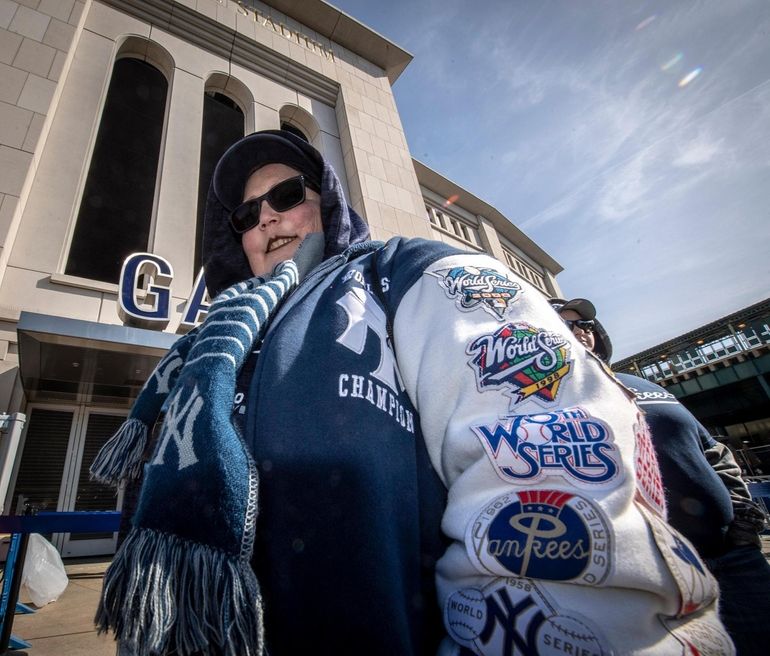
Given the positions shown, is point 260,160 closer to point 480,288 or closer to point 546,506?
point 480,288

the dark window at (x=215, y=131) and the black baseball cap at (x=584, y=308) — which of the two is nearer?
the black baseball cap at (x=584, y=308)

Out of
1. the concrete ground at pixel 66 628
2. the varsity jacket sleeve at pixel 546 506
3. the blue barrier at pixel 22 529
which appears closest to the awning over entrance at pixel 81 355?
the blue barrier at pixel 22 529

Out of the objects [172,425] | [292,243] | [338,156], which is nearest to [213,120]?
[338,156]

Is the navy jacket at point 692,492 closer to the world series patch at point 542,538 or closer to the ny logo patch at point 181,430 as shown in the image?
the world series patch at point 542,538

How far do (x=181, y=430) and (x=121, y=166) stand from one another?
25.0 ft

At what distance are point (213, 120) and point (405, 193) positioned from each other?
4.33 meters

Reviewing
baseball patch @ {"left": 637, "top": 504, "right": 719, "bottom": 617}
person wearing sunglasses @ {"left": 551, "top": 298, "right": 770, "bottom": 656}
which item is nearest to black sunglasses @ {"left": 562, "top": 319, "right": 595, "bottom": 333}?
person wearing sunglasses @ {"left": 551, "top": 298, "right": 770, "bottom": 656}

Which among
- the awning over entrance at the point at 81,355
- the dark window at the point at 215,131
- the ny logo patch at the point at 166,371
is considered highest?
the dark window at the point at 215,131

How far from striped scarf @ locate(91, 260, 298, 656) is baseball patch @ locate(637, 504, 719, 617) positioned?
2.08 feet

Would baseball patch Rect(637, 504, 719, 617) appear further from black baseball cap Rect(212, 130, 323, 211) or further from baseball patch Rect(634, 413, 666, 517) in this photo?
black baseball cap Rect(212, 130, 323, 211)

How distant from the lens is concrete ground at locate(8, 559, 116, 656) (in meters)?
2.36

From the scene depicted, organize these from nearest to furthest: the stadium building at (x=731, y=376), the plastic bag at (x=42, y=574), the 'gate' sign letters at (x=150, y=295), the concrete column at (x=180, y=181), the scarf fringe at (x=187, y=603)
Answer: the scarf fringe at (x=187, y=603), the plastic bag at (x=42, y=574), the 'gate' sign letters at (x=150, y=295), the concrete column at (x=180, y=181), the stadium building at (x=731, y=376)

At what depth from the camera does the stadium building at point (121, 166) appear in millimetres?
4609

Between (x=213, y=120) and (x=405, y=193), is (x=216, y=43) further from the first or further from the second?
(x=405, y=193)
